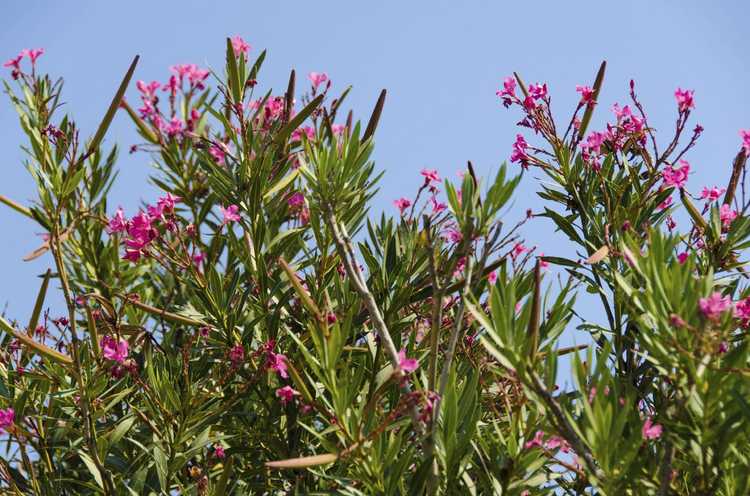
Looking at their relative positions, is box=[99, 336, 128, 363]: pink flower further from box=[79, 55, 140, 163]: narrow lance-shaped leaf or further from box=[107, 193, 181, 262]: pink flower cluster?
box=[79, 55, 140, 163]: narrow lance-shaped leaf

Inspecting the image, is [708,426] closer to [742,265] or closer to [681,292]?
[681,292]

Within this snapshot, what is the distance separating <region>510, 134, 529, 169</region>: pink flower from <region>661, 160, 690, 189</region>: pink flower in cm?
39

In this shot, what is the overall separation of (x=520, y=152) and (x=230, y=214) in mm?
881

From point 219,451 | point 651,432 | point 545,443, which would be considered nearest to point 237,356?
point 219,451

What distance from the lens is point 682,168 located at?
246 cm

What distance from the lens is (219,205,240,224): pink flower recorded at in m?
2.55

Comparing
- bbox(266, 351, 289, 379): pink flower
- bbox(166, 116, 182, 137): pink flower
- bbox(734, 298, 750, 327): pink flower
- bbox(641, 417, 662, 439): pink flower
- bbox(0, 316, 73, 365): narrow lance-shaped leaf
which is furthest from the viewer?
bbox(166, 116, 182, 137): pink flower

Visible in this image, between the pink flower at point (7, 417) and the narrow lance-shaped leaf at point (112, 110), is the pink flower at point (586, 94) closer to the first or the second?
the narrow lance-shaped leaf at point (112, 110)

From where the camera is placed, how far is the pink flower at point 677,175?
244cm

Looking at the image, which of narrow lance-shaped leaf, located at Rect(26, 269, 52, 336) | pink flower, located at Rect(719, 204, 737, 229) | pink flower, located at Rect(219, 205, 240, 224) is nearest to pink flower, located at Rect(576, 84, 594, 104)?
pink flower, located at Rect(719, 204, 737, 229)

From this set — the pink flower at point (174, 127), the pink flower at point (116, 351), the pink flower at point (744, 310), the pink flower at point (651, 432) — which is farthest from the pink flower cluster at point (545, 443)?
the pink flower at point (174, 127)

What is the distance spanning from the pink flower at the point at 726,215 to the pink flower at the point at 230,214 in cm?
138

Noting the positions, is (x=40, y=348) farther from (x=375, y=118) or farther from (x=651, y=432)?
(x=651, y=432)

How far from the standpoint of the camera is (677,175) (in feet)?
8.05
